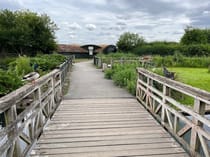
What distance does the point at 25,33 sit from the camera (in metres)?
26.5

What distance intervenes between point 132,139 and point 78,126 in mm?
1085

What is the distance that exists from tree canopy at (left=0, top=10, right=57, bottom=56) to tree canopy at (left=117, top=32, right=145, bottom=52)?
1268 centimetres

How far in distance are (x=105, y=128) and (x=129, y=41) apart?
34.3m

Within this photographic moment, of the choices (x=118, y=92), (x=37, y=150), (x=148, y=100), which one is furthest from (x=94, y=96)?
(x=37, y=150)

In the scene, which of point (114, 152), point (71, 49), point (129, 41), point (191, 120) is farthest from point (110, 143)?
point (71, 49)

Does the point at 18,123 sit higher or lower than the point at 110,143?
higher

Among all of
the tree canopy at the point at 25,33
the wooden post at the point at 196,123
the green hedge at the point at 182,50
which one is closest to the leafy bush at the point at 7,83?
the wooden post at the point at 196,123

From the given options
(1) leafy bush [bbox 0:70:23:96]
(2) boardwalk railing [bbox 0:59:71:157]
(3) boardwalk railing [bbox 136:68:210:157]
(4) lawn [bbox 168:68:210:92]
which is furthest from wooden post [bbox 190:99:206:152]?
(4) lawn [bbox 168:68:210:92]

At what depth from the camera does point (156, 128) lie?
13.1 feet

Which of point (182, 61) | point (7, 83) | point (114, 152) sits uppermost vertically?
point (7, 83)

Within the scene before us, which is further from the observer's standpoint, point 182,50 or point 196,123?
point 182,50

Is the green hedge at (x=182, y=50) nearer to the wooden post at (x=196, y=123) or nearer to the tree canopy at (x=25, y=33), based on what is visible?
the tree canopy at (x=25, y=33)

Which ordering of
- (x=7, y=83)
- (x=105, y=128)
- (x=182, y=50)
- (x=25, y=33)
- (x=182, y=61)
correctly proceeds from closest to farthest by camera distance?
(x=105, y=128), (x=7, y=83), (x=182, y=61), (x=25, y=33), (x=182, y=50)

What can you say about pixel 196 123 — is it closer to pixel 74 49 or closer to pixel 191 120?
pixel 191 120
